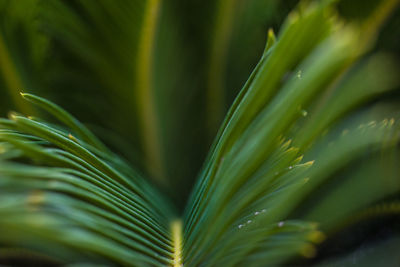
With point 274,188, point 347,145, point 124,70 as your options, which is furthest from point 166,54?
point 274,188

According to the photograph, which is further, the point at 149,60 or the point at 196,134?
the point at 196,134

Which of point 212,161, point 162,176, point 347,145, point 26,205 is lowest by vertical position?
point 26,205

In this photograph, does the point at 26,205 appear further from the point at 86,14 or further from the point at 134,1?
the point at 86,14

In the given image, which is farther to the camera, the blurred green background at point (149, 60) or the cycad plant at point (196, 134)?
the blurred green background at point (149, 60)

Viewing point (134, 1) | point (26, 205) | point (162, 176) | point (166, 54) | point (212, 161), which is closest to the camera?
point (26, 205)

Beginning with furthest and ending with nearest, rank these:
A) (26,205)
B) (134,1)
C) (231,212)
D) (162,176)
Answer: (162,176) < (134,1) < (231,212) < (26,205)

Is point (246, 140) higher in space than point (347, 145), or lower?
lower

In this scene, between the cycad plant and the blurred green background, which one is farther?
the blurred green background

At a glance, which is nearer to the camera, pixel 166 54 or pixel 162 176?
pixel 166 54
